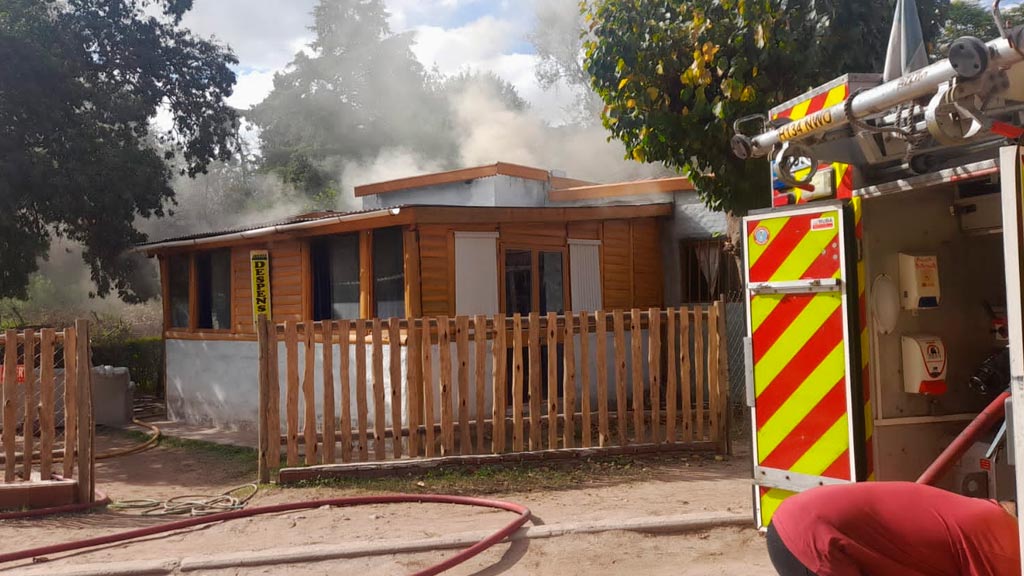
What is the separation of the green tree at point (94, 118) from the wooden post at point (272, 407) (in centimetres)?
853

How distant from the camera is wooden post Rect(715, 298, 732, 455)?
8633 mm

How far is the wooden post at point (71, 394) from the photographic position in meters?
7.11

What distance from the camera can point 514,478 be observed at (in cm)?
786

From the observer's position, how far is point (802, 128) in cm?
416

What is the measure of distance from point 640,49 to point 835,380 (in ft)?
20.3

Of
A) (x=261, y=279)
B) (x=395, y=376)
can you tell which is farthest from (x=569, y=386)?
(x=261, y=279)

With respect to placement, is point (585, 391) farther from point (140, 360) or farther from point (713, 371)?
point (140, 360)

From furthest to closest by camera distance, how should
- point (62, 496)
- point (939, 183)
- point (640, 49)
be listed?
point (640, 49) < point (62, 496) < point (939, 183)

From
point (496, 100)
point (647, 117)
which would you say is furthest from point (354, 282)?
point (496, 100)

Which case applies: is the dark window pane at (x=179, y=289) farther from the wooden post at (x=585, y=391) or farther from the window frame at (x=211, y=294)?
the wooden post at (x=585, y=391)

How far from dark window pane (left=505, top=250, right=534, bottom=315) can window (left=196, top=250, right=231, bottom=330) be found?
5062 mm

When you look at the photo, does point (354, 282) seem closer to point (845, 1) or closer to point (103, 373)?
point (103, 373)

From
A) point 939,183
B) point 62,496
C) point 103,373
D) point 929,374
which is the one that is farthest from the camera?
point 103,373

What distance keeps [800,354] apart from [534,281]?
24.7 ft
